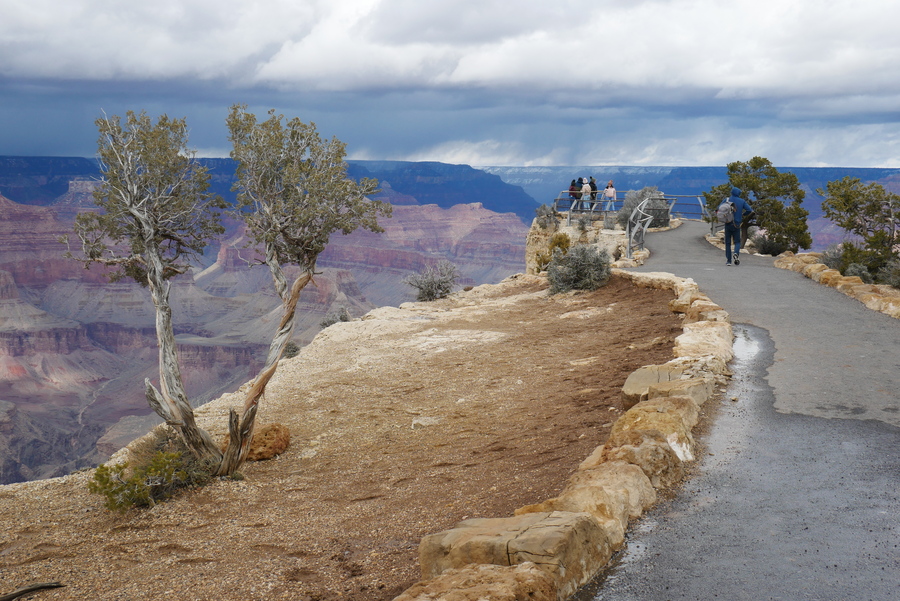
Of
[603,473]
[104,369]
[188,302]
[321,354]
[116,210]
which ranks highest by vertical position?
[116,210]

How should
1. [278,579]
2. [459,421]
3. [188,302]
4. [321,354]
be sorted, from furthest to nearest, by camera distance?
[188,302], [321,354], [459,421], [278,579]

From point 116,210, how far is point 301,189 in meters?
2.36

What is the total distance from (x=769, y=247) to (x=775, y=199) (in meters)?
2.39

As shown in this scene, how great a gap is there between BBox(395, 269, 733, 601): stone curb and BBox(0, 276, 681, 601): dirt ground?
0.64 metres

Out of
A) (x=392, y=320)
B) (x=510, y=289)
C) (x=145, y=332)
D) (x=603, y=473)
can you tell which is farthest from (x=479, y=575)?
(x=145, y=332)

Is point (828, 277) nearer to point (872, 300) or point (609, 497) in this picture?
point (872, 300)

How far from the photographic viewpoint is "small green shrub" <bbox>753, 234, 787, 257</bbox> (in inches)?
1000

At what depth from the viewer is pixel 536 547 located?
3.68 meters

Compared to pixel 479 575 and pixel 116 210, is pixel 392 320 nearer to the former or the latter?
pixel 116 210

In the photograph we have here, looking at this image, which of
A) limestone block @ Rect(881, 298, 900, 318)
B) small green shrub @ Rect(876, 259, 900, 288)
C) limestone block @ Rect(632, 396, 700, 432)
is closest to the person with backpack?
small green shrub @ Rect(876, 259, 900, 288)

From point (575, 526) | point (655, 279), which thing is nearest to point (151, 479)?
point (575, 526)

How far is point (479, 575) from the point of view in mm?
3512

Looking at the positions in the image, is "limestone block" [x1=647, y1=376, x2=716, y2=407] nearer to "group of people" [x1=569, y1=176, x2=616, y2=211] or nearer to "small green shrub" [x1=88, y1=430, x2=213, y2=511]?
"small green shrub" [x1=88, y1=430, x2=213, y2=511]

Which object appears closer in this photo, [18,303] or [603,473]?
[603,473]
